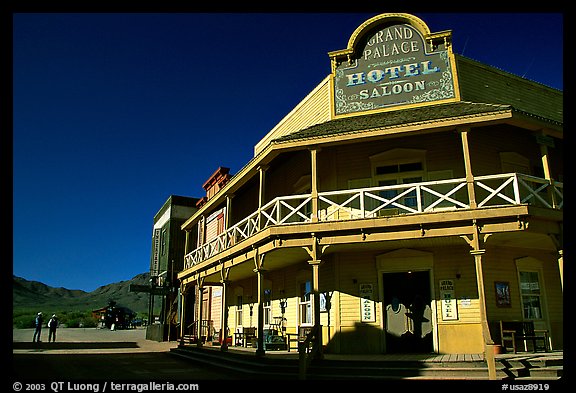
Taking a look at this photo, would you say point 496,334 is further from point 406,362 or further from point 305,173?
point 305,173

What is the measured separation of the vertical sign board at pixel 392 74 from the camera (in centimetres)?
1494

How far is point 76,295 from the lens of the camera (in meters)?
143

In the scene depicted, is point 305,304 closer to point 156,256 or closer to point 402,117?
point 402,117

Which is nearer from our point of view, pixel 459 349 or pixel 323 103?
pixel 459 349

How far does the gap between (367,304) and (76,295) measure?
149 m

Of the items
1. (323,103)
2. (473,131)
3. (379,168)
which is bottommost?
(379,168)

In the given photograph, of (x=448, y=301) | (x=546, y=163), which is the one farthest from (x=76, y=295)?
(x=546, y=163)

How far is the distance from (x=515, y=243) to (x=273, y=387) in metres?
8.01

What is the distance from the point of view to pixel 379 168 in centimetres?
1461

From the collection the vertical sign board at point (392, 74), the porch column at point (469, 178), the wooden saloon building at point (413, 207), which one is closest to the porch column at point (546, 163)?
the wooden saloon building at point (413, 207)

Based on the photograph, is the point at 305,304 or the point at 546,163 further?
the point at 305,304

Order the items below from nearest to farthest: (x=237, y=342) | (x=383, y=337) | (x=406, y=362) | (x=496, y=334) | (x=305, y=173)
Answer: (x=406, y=362), (x=496, y=334), (x=383, y=337), (x=305, y=173), (x=237, y=342)

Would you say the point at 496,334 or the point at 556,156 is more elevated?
the point at 556,156

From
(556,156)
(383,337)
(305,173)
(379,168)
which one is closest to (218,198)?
(305,173)
